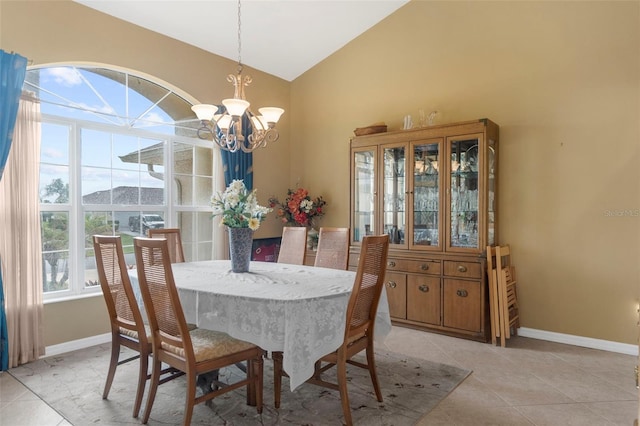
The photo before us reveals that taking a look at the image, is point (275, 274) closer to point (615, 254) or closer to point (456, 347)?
point (456, 347)

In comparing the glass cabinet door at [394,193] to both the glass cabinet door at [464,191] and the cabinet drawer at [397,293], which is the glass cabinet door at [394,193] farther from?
the glass cabinet door at [464,191]

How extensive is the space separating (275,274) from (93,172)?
2.16 m

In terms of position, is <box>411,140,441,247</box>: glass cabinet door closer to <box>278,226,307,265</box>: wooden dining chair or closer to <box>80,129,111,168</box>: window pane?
<box>278,226,307,265</box>: wooden dining chair

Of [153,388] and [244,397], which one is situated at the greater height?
[153,388]

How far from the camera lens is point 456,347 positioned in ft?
11.4

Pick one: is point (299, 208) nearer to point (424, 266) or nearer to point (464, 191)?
point (424, 266)

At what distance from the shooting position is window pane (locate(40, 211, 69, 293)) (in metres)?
3.40

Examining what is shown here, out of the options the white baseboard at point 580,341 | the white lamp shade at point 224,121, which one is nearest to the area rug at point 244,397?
the white baseboard at point 580,341

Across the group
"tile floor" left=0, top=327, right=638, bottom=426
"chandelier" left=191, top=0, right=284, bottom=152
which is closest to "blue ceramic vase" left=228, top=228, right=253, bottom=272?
"chandelier" left=191, top=0, right=284, bottom=152

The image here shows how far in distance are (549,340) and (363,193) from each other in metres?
2.29

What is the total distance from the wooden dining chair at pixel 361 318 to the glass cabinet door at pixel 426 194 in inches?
66.6

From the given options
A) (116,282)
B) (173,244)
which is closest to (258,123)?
(173,244)

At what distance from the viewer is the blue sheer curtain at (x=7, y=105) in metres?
2.89

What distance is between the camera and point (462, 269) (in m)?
3.68
